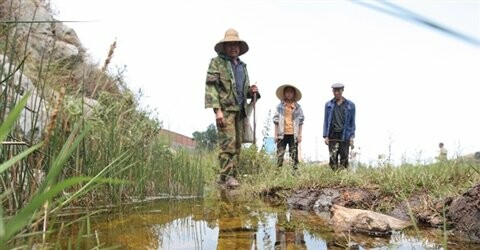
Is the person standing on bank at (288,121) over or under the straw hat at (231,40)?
under

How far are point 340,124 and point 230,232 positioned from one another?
4916mm

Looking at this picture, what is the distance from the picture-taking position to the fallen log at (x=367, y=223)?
286cm

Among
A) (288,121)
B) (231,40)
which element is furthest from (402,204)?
(288,121)

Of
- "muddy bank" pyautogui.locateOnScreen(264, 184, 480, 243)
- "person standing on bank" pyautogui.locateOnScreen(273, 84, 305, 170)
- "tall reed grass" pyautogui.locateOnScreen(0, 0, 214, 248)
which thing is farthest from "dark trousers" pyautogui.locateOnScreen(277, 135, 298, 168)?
"muddy bank" pyautogui.locateOnScreen(264, 184, 480, 243)

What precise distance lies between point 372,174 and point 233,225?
2133 millimetres

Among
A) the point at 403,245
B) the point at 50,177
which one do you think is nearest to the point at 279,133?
the point at 403,245

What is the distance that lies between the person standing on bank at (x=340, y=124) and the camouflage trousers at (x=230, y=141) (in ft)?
5.30

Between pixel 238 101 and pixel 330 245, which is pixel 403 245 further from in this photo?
pixel 238 101

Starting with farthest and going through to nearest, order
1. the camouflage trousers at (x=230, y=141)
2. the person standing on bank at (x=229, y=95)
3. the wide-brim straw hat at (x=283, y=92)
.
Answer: the wide-brim straw hat at (x=283, y=92) → the camouflage trousers at (x=230, y=141) → the person standing on bank at (x=229, y=95)

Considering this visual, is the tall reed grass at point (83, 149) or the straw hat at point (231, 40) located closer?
the tall reed grass at point (83, 149)

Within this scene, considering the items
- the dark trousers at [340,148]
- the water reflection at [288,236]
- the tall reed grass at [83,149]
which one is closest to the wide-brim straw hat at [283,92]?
the dark trousers at [340,148]

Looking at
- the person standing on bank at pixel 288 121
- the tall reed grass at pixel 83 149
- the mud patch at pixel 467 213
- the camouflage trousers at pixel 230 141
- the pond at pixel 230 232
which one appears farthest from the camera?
the person standing on bank at pixel 288 121

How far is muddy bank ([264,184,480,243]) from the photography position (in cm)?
288

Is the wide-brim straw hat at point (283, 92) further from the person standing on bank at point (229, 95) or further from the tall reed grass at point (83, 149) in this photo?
the tall reed grass at point (83, 149)
